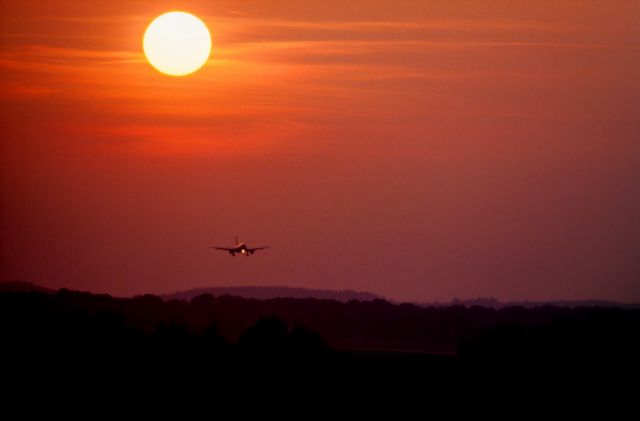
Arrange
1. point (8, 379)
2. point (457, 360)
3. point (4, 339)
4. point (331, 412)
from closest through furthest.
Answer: point (331, 412) < point (8, 379) < point (4, 339) < point (457, 360)

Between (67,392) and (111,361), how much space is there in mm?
11667

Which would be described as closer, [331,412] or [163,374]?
[331,412]

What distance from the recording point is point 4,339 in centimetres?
14612

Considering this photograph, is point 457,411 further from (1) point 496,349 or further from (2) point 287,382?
(1) point 496,349

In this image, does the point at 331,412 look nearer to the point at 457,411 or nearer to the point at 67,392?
the point at 457,411

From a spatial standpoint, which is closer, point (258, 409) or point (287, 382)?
point (258, 409)

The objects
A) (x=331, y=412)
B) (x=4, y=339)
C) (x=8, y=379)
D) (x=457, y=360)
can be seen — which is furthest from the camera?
(x=457, y=360)

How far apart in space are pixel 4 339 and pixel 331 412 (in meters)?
37.8

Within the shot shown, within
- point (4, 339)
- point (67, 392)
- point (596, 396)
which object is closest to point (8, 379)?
point (67, 392)

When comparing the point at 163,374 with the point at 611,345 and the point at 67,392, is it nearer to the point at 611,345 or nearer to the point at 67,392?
the point at 67,392

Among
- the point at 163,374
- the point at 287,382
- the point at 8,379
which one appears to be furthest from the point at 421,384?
the point at 8,379

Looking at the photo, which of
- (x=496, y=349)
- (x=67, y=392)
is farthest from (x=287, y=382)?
(x=496, y=349)

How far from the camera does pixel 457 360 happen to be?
516 ft

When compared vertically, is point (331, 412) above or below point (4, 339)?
below
